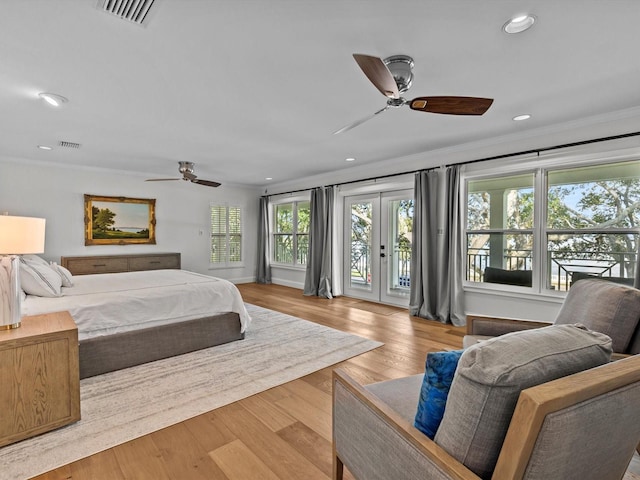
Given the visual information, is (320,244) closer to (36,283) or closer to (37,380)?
(36,283)

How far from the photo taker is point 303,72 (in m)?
2.56

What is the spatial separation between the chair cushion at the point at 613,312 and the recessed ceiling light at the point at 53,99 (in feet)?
14.6

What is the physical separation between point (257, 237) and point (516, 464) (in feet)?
26.3

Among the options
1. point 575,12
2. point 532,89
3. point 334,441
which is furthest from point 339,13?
point 334,441

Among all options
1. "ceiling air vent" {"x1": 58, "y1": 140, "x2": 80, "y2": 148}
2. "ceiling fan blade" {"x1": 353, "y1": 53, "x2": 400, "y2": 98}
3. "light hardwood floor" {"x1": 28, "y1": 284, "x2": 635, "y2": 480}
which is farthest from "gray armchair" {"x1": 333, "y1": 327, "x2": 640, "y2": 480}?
"ceiling air vent" {"x1": 58, "y1": 140, "x2": 80, "y2": 148}

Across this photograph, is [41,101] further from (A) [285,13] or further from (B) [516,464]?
(B) [516,464]

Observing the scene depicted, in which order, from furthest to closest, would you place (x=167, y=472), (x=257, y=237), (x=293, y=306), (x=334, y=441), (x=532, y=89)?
(x=257, y=237)
(x=293, y=306)
(x=532, y=89)
(x=167, y=472)
(x=334, y=441)

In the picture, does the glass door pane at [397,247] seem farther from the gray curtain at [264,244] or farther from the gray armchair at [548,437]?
the gray armchair at [548,437]

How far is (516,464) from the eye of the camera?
792mm

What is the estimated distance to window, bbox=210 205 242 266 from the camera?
25.6 ft

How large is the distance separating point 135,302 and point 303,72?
8.40ft

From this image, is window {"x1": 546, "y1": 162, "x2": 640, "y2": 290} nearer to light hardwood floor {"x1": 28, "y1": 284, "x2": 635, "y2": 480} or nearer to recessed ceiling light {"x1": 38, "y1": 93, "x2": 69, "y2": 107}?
Result: light hardwood floor {"x1": 28, "y1": 284, "x2": 635, "y2": 480}

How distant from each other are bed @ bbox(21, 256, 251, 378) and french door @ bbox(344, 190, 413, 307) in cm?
287

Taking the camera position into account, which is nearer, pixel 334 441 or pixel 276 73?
pixel 334 441
